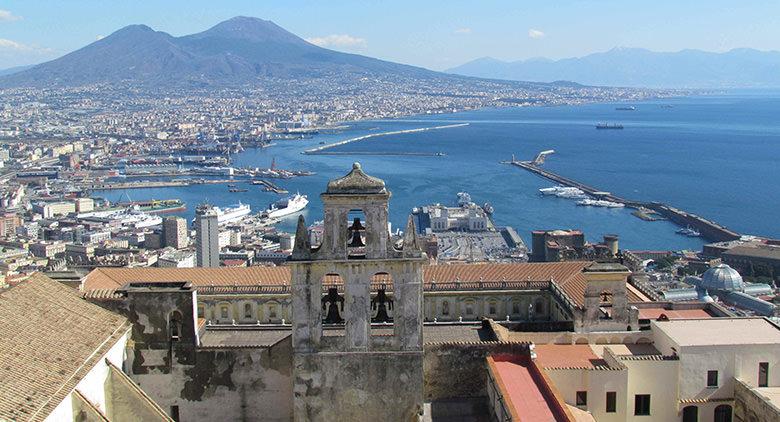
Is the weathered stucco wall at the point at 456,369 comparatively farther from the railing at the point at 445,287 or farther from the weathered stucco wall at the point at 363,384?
the railing at the point at 445,287

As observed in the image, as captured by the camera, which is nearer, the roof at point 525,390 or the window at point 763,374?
the roof at point 525,390

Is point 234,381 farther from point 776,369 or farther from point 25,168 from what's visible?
point 25,168

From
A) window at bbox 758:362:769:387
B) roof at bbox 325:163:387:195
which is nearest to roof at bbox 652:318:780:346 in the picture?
window at bbox 758:362:769:387

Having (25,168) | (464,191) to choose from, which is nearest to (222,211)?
(464,191)

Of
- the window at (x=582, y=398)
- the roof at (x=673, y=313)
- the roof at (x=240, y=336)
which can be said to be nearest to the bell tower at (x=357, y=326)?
the window at (x=582, y=398)

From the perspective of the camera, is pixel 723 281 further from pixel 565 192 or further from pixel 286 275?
pixel 565 192

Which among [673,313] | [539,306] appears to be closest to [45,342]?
[673,313]
